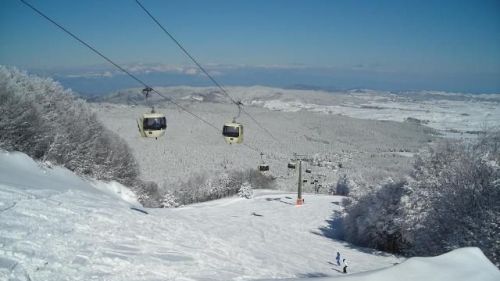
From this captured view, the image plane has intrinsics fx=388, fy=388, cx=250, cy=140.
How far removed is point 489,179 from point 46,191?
19180 mm

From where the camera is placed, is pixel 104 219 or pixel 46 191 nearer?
pixel 104 219

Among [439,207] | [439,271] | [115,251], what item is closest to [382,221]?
[439,207]

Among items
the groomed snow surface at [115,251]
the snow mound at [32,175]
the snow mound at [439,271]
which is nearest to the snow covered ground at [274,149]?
the snow mound at [32,175]

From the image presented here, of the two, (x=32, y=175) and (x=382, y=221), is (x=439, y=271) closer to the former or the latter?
(x=32, y=175)

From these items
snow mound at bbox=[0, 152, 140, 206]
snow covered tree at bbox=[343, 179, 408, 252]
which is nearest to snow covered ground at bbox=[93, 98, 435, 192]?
snow covered tree at bbox=[343, 179, 408, 252]

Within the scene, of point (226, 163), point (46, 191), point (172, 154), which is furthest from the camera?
point (172, 154)

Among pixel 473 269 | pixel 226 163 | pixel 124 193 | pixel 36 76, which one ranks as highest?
pixel 36 76

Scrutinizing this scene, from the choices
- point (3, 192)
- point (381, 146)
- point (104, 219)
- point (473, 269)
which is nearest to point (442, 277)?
point (473, 269)

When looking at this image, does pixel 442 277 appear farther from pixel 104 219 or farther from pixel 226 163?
pixel 226 163

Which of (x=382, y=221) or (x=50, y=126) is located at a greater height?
(x=50, y=126)

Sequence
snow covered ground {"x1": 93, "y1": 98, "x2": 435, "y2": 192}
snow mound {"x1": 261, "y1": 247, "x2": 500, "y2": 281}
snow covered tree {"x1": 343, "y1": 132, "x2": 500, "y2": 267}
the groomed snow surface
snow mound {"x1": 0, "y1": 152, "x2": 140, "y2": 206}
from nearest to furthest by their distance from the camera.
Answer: snow mound {"x1": 261, "y1": 247, "x2": 500, "y2": 281} → the groomed snow surface → snow mound {"x1": 0, "y1": 152, "x2": 140, "y2": 206} → snow covered tree {"x1": 343, "y1": 132, "x2": 500, "y2": 267} → snow covered ground {"x1": 93, "y1": 98, "x2": 435, "y2": 192}

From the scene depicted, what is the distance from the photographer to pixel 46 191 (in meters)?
12.9

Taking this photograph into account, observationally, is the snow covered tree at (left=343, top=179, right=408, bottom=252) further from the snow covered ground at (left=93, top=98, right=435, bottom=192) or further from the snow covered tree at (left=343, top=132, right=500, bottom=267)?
the snow covered ground at (left=93, top=98, right=435, bottom=192)

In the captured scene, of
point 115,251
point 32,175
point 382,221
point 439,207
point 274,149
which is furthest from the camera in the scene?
point 274,149
